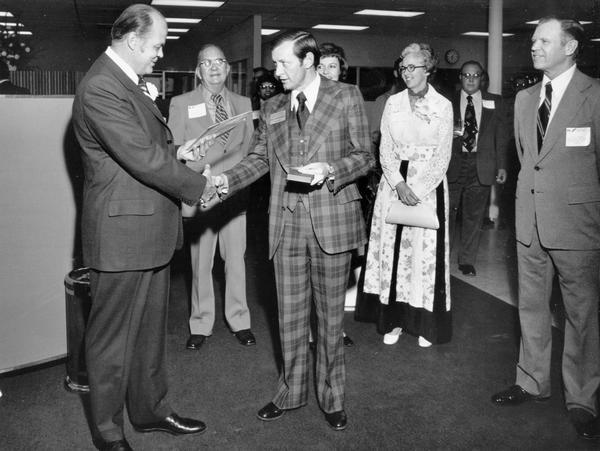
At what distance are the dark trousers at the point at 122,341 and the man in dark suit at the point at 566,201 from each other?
5.58ft

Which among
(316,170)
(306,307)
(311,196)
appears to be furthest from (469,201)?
(316,170)

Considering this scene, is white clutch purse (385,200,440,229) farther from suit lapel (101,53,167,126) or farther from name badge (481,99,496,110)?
name badge (481,99,496,110)

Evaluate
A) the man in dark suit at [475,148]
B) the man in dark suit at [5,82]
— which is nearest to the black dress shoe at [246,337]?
the man in dark suit at [475,148]

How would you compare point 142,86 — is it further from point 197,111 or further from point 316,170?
point 197,111

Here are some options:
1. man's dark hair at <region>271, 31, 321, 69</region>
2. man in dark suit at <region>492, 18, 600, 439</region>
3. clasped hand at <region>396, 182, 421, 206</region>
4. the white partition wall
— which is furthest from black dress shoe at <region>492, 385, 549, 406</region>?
the white partition wall

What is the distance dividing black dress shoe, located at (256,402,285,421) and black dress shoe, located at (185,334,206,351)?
41.6 inches

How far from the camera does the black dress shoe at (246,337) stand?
4.00 meters

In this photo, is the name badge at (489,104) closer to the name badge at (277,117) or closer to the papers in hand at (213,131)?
the name badge at (277,117)

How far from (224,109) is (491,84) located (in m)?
5.70

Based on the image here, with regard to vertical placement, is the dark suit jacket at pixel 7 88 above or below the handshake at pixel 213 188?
above

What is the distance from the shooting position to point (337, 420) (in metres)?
2.85

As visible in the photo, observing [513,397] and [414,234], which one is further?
[414,234]

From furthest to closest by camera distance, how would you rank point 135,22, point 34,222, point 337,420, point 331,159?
point 34,222, point 337,420, point 331,159, point 135,22

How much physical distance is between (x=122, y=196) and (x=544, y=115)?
1913 mm
